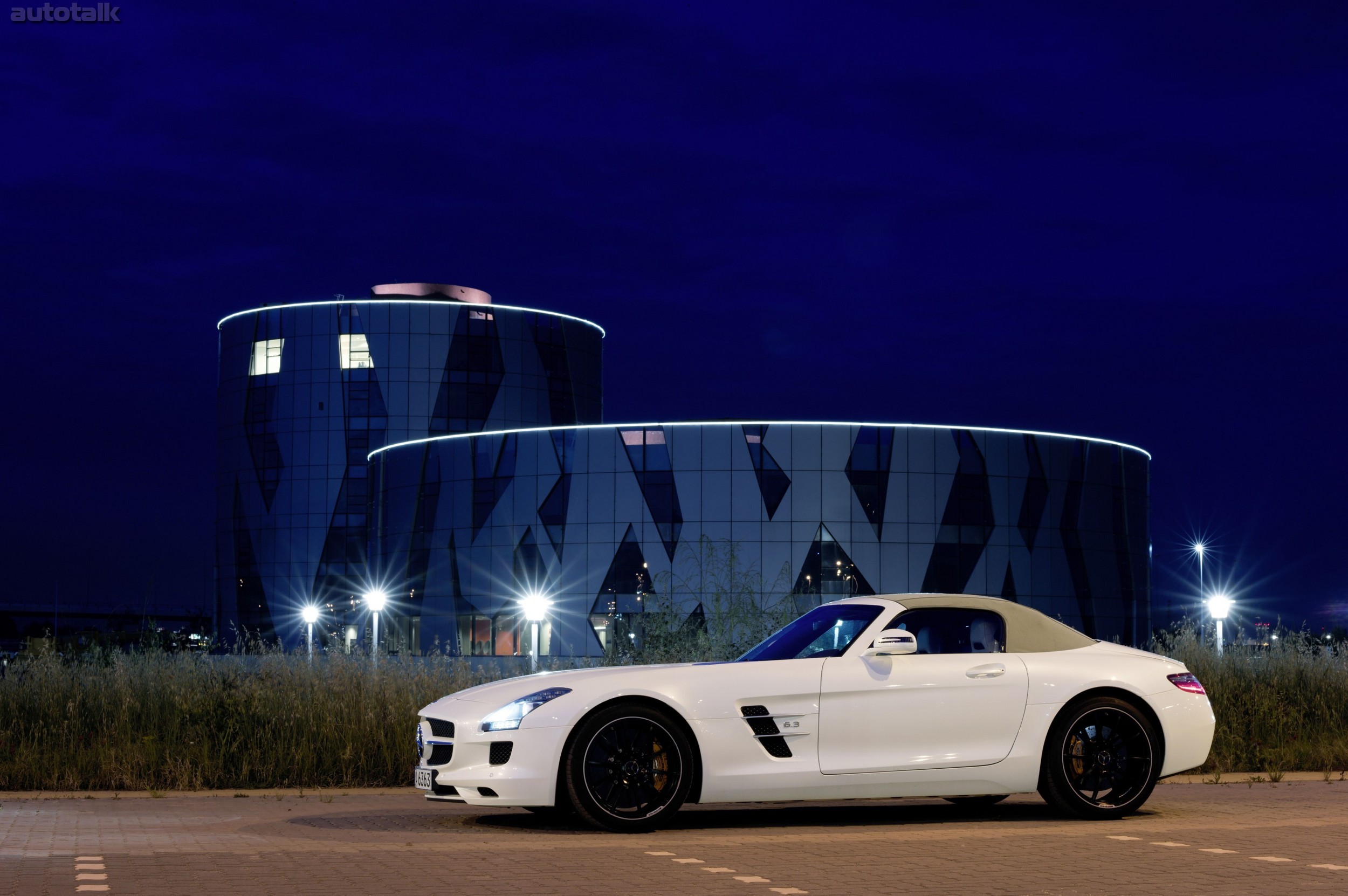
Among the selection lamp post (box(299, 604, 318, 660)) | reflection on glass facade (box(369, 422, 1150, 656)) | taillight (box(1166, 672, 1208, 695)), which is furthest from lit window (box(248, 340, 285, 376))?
taillight (box(1166, 672, 1208, 695))

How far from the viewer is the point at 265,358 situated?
3447 inches

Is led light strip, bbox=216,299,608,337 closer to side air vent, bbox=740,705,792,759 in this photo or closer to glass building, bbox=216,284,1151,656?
glass building, bbox=216,284,1151,656

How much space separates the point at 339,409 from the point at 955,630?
76.9 m

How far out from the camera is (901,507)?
5938cm

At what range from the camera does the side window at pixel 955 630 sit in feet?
33.9

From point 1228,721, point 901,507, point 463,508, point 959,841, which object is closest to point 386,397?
point 463,508

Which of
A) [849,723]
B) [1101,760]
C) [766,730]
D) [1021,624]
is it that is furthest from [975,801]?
[766,730]

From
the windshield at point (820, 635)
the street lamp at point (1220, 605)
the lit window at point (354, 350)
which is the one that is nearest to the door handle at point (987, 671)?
the windshield at point (820, 635)

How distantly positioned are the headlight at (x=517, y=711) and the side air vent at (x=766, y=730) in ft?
3.70

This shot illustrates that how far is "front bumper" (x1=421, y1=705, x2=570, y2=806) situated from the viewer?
370 inches

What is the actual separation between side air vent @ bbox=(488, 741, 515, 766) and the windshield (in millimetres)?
1585

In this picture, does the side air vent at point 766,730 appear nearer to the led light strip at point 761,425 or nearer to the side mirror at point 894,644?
the side mirror at point 894,644

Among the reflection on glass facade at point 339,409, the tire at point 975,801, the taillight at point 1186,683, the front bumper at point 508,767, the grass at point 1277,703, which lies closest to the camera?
the front bumper at point 508,767

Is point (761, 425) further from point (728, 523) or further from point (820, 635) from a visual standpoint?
point (820, 635)
